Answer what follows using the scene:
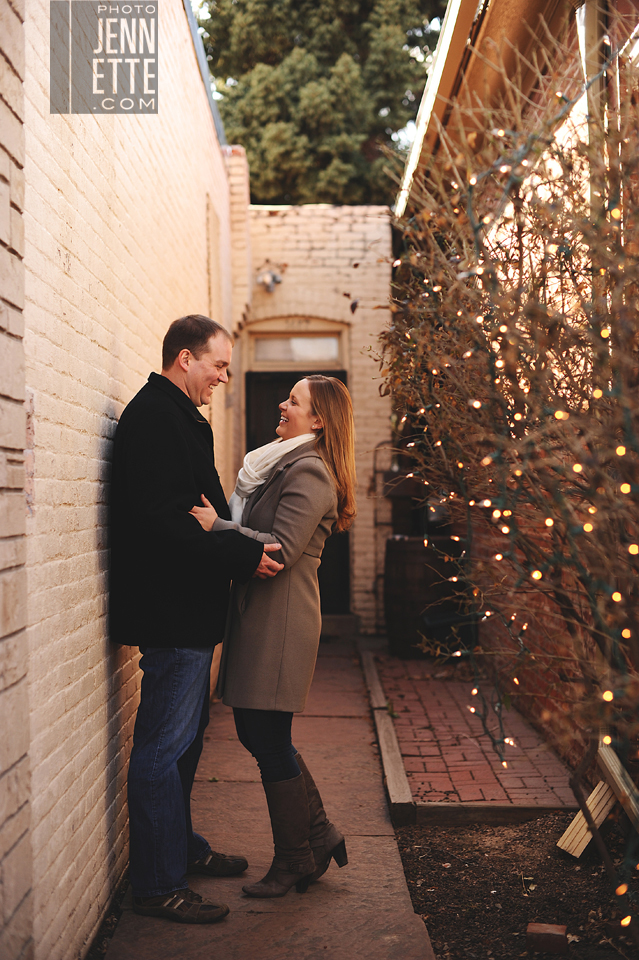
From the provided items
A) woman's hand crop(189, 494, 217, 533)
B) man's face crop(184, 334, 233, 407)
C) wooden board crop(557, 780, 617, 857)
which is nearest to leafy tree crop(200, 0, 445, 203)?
man's face crop(184, 334, 233, 407)

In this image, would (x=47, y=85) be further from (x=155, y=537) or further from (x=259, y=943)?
(x=259, y=943)

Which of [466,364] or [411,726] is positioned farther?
[411,726]

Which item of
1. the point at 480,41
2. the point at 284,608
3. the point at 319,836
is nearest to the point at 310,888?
the point at 319,836

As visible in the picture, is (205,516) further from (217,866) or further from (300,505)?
(217,866)

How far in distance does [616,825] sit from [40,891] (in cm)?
237

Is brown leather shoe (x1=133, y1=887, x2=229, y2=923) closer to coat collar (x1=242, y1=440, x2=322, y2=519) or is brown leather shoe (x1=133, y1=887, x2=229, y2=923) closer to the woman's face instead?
coat collar (x1=242, y1=440, x2=322, y2=519)

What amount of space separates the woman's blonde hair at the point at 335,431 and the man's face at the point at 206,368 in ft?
1.13

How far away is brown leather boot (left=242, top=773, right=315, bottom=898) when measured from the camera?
2.90m

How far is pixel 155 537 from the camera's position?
2.65 metres

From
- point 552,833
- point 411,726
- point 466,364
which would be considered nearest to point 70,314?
point 466,364

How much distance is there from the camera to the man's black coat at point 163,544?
2.66 metres

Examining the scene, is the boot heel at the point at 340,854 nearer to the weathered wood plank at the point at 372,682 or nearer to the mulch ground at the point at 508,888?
the mulch ground at the point at 508,888

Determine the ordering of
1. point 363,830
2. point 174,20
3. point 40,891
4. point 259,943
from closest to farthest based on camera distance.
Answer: point 40,891 < point 259,943 < point 363,830 < point 174,20

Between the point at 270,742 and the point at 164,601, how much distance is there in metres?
0.66
